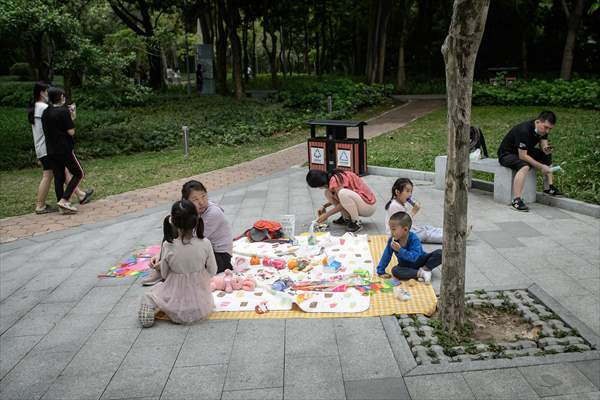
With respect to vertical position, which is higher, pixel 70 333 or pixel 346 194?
pixel 346 194

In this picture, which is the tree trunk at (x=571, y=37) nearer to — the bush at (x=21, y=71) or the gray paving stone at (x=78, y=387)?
the gray paving stone at (x=78, y=387)

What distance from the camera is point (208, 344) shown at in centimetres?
450

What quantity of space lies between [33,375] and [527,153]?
22.5 feet

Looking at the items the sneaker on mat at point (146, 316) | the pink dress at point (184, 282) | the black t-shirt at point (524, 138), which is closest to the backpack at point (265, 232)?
the pink dress at point (184, 282)

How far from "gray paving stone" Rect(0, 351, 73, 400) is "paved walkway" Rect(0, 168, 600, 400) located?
0.01 m

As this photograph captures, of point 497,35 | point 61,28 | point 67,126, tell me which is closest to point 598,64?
point 497,35

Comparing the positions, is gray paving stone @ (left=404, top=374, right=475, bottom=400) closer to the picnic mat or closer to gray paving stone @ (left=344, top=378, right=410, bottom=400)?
gray paving stone @ (left=344, top=378, right=410, bottom=400)

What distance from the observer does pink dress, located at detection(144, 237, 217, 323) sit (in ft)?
15.8

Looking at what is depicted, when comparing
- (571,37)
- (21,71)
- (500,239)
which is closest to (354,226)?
(500,239)

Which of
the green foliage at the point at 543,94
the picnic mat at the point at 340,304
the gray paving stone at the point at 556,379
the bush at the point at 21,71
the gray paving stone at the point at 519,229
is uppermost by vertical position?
the bush at the point at 21,71

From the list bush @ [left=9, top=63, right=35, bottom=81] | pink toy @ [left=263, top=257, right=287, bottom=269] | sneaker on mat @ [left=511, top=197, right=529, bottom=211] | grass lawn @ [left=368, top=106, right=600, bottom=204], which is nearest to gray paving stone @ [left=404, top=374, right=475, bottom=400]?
pink toy @ [left=263, top=257, right=287, bottom=269]

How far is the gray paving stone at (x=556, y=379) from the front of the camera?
368cm

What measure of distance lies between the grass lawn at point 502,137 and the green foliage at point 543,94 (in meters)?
0.49

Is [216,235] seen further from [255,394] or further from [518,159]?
[518,159]
